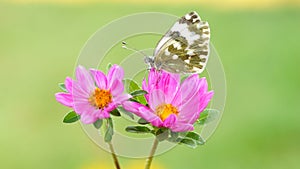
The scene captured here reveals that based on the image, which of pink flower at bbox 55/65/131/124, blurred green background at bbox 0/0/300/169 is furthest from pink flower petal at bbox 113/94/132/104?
blurred green background at bbox 0/0/300/169

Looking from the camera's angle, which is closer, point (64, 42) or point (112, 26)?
point (112, 26)

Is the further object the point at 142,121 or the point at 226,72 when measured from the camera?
the point at 226,72

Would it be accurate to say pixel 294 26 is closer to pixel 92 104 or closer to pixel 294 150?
pixel 294 150

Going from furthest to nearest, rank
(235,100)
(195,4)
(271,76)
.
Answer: (195,4)
(271,76)
(235,100)

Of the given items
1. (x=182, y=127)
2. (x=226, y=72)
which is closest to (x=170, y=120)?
(x=182, y=127)

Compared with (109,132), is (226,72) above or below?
above

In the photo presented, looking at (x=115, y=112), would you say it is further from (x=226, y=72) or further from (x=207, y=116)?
(x=226, y=72)

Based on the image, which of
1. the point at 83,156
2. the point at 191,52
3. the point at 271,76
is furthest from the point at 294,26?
the point at 191,52

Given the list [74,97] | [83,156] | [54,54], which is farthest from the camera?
[54,54]

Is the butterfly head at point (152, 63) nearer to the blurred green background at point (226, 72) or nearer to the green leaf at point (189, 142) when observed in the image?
the green leaf at point (189, 142)
